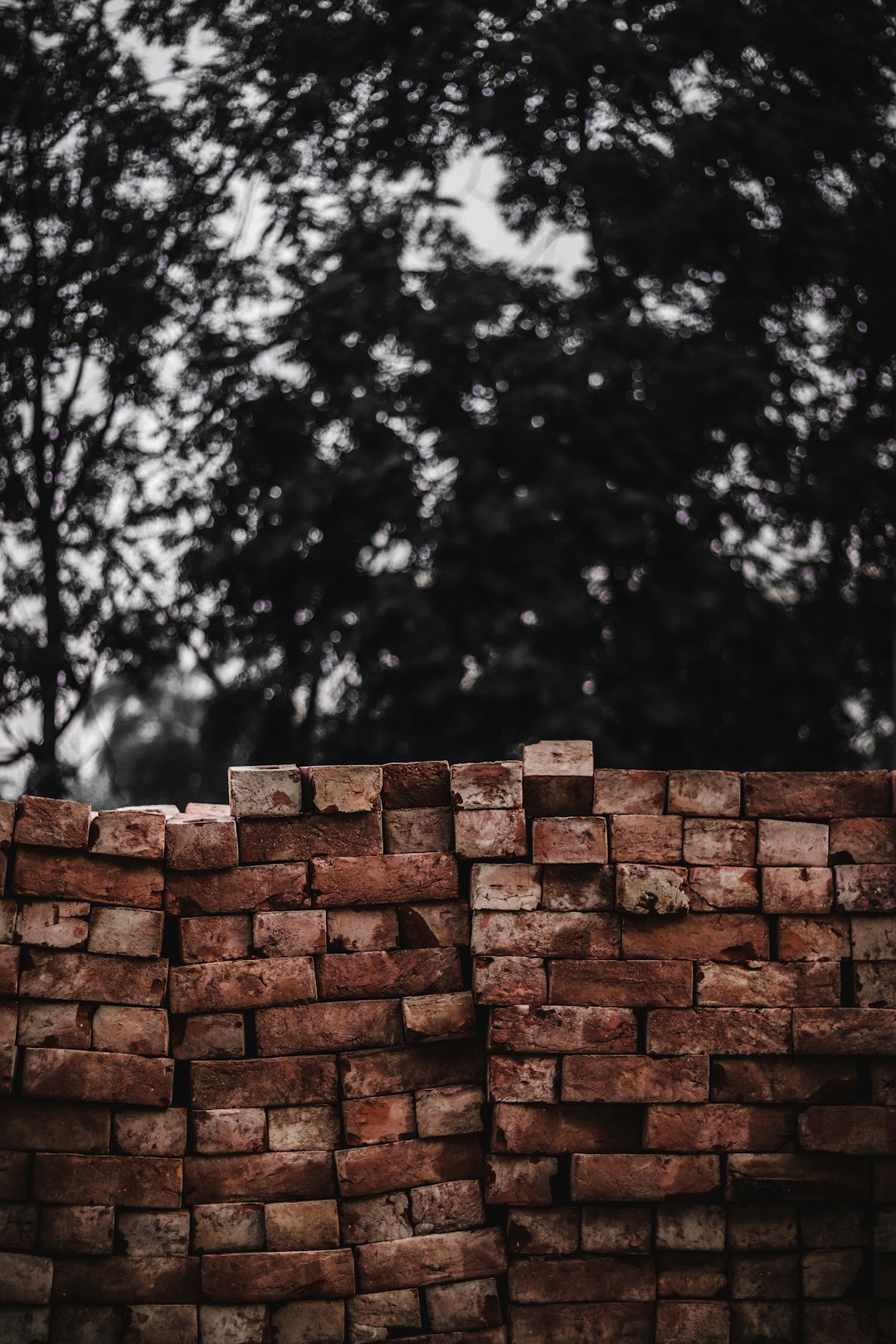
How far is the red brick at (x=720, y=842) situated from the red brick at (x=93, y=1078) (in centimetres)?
224

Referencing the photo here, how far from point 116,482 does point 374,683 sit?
368 cm

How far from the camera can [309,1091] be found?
4.20 m

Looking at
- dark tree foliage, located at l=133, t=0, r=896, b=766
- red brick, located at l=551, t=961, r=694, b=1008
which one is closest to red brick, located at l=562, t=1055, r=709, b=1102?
red brick, located at l=551, t=961, r=694, b=1008

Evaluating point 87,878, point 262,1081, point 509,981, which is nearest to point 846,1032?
point 509,981

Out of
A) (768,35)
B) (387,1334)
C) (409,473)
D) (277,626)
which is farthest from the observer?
(277,626)

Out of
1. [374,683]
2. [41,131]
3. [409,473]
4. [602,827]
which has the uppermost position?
[41,131]

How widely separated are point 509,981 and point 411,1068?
0.55 m

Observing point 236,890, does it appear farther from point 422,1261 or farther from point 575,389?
Result: point 575,389

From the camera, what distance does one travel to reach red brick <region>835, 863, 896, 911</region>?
419 centimetres

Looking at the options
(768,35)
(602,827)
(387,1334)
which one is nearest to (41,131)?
(768,35)

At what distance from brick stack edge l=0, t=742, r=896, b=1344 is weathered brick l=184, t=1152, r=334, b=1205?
0.04ft

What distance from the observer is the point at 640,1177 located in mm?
4121

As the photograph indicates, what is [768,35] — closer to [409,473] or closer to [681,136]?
[681,136]

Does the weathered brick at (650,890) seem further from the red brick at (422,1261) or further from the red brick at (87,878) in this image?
the red brick at (87,878)
